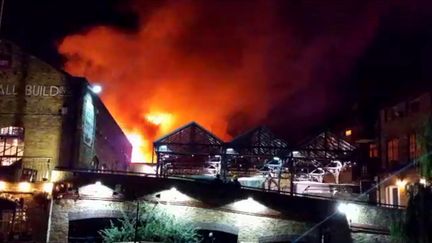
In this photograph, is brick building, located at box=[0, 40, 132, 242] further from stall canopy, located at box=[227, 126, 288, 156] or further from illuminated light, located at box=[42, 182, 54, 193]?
stall canopy, located at box=[227, 126, 288, 156]

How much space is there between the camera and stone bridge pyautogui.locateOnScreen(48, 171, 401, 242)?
2544 cm

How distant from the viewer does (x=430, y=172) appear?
60.8 ft

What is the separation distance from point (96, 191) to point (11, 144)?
5.53 metres

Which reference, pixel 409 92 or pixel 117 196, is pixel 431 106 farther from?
pixel 117 196

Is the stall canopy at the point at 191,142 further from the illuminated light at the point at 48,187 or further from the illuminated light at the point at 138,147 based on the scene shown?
the illuminated light at the point at 138,147

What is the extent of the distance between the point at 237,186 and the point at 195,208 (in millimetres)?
2359

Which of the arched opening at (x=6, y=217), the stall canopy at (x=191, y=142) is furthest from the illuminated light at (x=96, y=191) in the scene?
the stall canopy at (x=191, y=142)

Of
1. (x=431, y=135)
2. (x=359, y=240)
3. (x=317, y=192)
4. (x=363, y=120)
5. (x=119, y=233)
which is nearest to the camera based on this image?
(x=431, y=135)

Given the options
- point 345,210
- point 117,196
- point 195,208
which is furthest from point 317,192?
point 117,196

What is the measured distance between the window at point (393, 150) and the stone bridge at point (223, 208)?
33.3 ft

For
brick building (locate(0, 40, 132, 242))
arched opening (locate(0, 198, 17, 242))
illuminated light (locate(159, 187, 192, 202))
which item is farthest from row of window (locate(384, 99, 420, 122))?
arched opening (locate(0, 198, 17, 242))

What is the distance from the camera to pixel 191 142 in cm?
3362

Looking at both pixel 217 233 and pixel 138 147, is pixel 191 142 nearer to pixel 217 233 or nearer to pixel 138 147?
pixel 217 233

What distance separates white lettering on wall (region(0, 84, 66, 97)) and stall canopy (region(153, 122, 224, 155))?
7.83 meters
